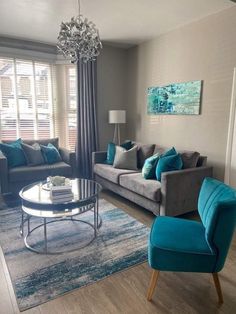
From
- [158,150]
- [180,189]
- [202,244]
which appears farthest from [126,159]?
[202,244]

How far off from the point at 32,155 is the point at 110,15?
7.98 ft

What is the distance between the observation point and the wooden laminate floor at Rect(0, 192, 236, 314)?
5.55 feet

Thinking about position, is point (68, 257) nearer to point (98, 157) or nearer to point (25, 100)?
point (98, 157)

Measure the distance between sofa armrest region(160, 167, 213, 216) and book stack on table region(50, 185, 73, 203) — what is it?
3.67 feet

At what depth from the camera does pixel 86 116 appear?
4.72m

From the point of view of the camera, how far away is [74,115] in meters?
4.94

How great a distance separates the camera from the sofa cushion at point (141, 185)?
9.66ft

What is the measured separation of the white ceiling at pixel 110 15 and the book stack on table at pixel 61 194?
222 centimetres

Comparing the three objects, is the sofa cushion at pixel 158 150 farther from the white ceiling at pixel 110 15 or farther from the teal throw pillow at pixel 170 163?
the white ceiling at pixel 110 15

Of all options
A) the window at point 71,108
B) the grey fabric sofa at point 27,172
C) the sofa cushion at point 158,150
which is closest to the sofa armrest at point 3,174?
the grey fabric sofa at point 27,172

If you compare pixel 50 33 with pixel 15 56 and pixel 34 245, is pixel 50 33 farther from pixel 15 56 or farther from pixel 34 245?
pixel 34 245

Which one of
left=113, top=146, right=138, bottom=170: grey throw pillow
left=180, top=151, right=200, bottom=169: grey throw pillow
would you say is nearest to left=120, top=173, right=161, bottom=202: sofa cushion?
left=113, top=146, right=138, bottom=170: grey throw pillow

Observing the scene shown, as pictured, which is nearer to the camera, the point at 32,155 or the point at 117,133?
the point at 32,155

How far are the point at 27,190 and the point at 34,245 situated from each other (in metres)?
0.60
